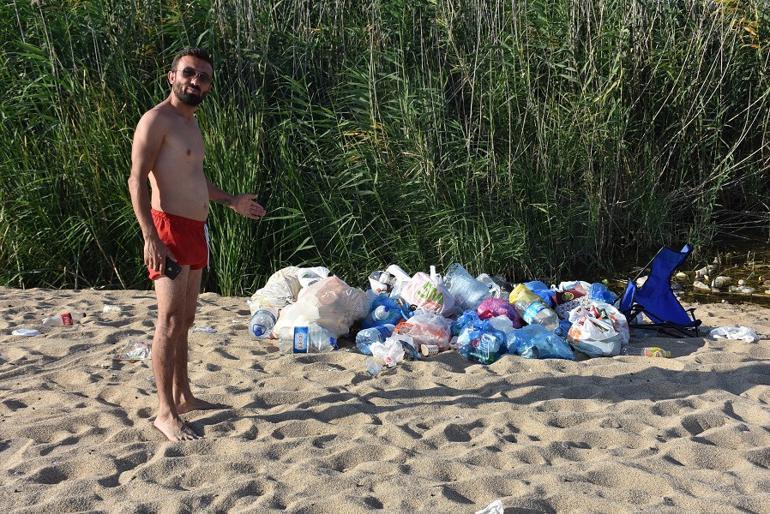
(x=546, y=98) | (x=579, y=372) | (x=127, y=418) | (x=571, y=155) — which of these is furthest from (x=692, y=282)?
(x=127, y=418)

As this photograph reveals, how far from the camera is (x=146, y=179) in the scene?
363 cm

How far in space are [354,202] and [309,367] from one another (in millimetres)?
2346

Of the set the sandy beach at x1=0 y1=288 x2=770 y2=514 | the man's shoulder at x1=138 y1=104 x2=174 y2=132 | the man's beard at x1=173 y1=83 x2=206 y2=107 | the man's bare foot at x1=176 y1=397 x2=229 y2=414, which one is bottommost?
the sandy beach at x1=0 y1=288 x2=770 y2=514

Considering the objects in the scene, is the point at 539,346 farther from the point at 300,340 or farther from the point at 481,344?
the point at 300,340

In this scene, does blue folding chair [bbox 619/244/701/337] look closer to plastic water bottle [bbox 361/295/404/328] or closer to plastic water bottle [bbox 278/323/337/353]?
plastic water bottle [bbox 361/295/404/328]

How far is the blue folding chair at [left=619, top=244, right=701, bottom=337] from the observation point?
560 centimetres

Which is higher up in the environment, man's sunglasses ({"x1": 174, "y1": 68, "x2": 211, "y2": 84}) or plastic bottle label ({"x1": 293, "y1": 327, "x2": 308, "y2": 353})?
man's sunglasses ({"x1": 174, "y1": 68, "x2": 211, "y2": 84})

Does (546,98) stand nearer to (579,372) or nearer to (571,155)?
(571,155)

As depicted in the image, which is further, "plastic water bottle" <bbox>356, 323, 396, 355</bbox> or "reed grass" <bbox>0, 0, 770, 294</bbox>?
"reed grass" <bbox>0, 0, 770, 294</bbox>

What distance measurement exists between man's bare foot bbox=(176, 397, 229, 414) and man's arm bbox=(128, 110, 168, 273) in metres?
0.70

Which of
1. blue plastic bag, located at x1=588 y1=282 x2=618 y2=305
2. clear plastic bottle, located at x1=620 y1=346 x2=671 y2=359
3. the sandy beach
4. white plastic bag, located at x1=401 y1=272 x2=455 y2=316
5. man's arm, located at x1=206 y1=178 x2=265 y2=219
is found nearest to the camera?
the sandy beach

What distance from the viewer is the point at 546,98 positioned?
702cm

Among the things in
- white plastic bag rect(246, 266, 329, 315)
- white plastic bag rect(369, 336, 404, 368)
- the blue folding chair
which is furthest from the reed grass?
white plastic bag rect(369, 336, 404, 368)

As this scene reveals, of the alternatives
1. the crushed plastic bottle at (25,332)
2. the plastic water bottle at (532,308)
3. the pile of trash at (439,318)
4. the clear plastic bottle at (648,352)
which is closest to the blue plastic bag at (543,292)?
the pile of trash at (439,318)
